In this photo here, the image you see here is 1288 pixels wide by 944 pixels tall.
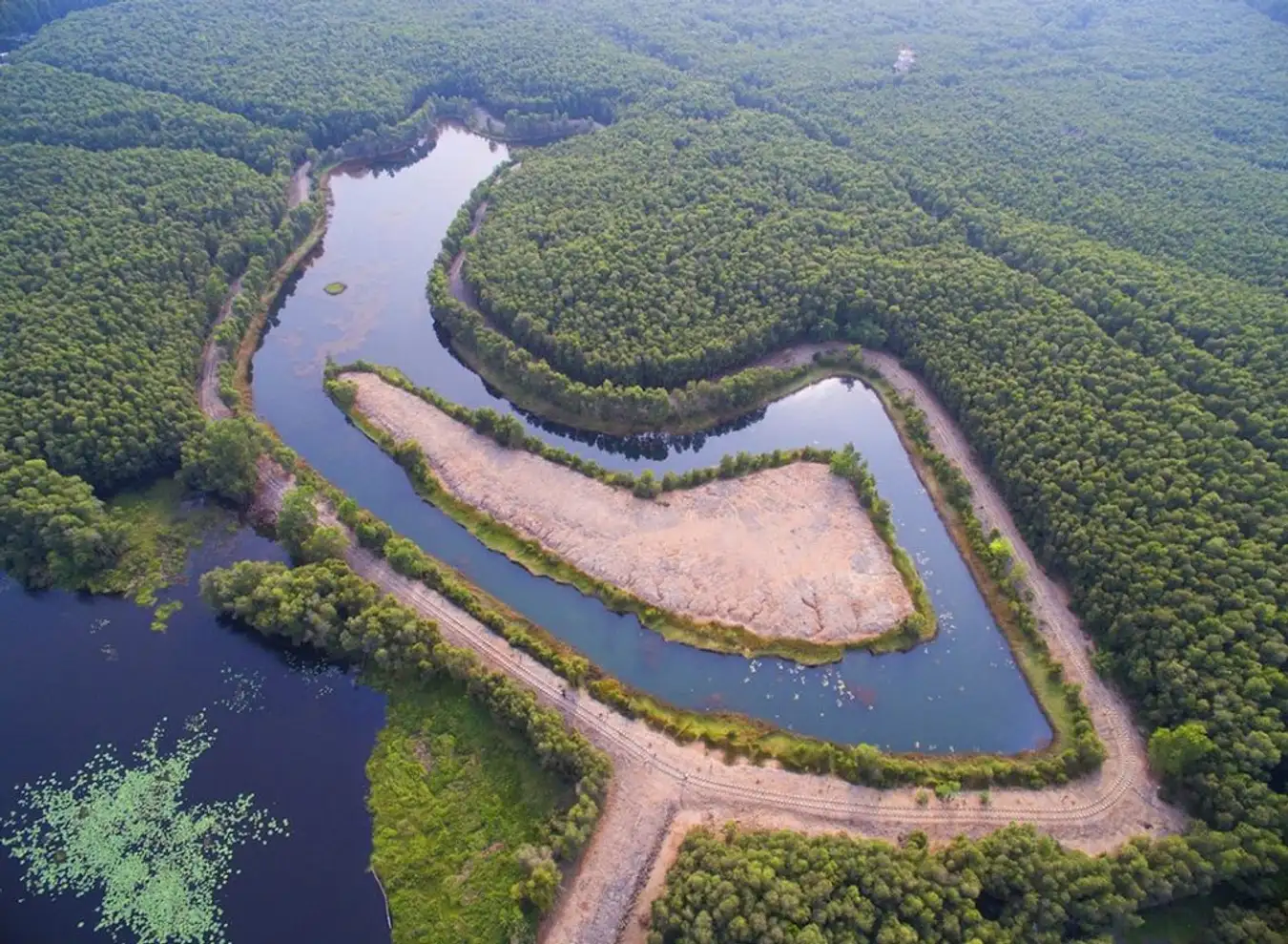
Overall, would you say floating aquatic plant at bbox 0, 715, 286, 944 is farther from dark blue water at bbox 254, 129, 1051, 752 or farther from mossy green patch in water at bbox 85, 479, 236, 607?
dark blue water at bbox 254, 129, 1051, 752

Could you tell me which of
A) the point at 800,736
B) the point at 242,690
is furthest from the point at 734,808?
the point at 242,690

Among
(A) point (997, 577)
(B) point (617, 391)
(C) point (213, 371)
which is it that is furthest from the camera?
(C) point (213, 371)

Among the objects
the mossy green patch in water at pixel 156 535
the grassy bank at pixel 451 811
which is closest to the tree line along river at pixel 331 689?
the mossy green patch in water at pixel 156 535

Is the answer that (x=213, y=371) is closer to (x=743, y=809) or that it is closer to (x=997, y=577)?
(x=743, y=809)

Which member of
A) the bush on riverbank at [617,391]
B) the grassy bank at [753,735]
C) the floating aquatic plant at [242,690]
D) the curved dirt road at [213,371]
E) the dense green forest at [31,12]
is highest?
the dense green forest at [31,12]

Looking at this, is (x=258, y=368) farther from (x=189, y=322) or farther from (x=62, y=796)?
(x=62, y=796)

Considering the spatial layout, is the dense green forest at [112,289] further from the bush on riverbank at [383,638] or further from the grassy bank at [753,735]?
the grassy bank at [753,735]

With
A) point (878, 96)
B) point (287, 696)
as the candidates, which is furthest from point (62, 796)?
point (878, 96)
